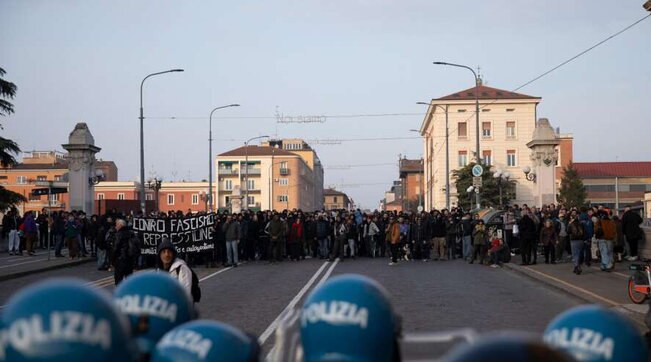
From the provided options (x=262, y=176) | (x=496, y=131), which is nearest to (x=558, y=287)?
(x=496, y=131)

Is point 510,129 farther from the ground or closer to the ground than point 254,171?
farther from the ground

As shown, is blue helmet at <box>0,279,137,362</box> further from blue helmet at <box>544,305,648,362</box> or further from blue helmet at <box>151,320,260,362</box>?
blue helmet at <box>544,305,648,362</box>

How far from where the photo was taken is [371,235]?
103 ft

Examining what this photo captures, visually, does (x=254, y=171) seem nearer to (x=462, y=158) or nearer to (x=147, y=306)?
(x=462, y=158)

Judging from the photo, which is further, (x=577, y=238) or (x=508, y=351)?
(x=577, y=238)

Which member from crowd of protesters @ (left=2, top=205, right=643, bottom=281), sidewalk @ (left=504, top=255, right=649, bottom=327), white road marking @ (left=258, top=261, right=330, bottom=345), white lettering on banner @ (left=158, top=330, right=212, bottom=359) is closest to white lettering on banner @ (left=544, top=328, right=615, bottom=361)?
white lettering on banner @ (left=158, top=330, right=212, bottom=359)

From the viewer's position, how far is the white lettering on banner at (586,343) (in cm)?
387

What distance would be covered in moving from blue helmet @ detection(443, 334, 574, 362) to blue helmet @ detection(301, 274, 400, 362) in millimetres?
→ 1230

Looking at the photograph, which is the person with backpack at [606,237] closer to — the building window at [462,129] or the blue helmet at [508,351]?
the blue helmet at [508,351]

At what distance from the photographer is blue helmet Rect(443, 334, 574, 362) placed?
2600 mm

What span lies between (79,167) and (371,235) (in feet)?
45.2

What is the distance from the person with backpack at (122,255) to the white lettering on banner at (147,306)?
9992 millimetres

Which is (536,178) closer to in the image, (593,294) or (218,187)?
(593,294)

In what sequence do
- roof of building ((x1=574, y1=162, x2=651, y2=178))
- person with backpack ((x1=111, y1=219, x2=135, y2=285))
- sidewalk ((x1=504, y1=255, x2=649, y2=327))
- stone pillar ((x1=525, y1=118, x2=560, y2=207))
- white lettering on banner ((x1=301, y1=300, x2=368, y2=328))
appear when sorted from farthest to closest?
roof of building ((x1=574, y1=162, x2=651, y2=178)), stone pillar ((x1=525, y1=118, x2=560, y2=207)), person with backpack ((x1=111, y1=219, x2=135, y2=285)), sidewalk ((x1=504, y1=255, x2=649, y2=327)), white lettering on banner ((x1=301, y1=300, x2=368, y2=328))
